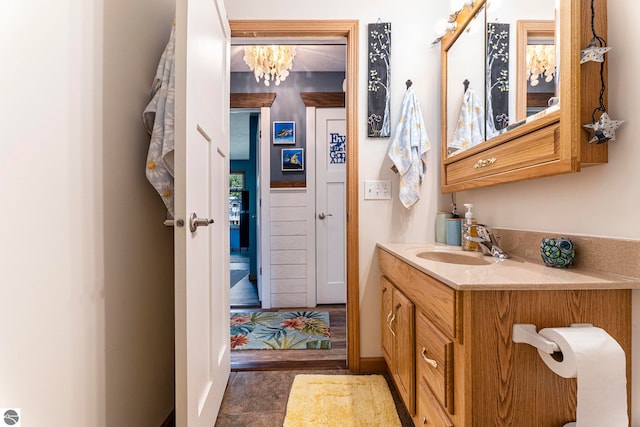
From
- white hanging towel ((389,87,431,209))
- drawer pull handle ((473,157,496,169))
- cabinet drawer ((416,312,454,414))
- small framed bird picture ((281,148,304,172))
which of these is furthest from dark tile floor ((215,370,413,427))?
small framed bird picture ((281,148,304,172))

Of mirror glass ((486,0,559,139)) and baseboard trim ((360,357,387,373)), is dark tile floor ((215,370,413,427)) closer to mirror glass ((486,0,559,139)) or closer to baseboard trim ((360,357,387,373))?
baseboard trim ((360,357,387,373))

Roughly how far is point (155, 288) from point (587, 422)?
141 cm

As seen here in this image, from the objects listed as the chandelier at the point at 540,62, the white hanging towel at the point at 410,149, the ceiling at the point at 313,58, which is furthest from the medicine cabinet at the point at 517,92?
the ceiling at the point at 313,58

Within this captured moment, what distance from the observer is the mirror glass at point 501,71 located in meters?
0.99

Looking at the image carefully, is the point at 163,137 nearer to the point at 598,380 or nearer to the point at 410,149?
the point at 410,149

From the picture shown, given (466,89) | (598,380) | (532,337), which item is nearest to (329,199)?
(466,89)

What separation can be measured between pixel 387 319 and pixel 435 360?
0.63m

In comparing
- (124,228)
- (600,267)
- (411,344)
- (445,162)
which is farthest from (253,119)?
(600,267)

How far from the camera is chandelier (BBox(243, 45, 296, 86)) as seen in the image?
242 cm

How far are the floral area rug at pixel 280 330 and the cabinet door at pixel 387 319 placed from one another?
0.62 metres

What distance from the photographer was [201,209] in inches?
43.9

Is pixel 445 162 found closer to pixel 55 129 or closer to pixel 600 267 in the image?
pixel 600 267

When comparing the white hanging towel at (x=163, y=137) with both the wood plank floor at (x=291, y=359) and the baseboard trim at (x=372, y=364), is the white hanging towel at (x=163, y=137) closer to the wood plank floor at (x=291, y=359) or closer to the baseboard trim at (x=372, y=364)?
the wood plank floor at (x=291, y=359)

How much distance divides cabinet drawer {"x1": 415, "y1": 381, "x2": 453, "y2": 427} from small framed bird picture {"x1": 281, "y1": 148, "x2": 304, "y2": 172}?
232 cm
